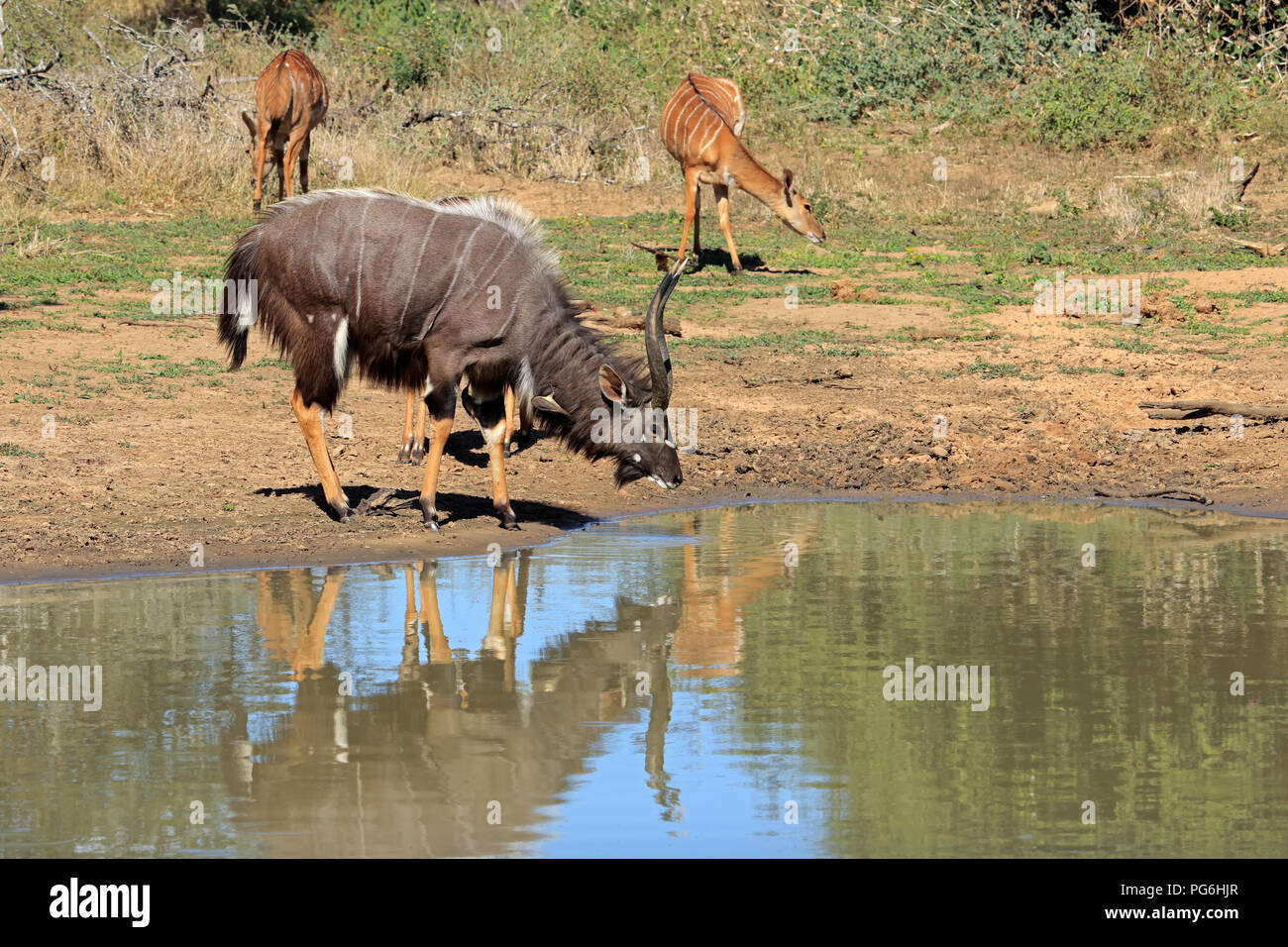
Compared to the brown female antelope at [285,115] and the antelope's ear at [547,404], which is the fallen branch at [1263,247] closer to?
the brown female antelope at [285,115]

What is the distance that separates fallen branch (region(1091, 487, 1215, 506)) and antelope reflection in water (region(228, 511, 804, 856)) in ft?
8.95

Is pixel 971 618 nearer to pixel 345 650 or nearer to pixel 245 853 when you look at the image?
pixel 345 650

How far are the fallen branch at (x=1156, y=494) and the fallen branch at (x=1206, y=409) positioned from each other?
3.55 feet

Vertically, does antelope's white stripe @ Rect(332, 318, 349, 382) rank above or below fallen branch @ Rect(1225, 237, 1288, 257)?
below

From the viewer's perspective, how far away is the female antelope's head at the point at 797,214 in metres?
16.0

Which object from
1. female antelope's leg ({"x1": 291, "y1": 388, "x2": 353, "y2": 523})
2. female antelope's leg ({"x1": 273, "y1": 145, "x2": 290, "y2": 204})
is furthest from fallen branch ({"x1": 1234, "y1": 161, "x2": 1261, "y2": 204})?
female antelope's leg ({"x1": 291, "y1": 388, "x2": 353, "y2": 523})

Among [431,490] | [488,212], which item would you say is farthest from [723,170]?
[431,490]

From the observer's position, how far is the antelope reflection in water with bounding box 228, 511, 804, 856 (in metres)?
4.81

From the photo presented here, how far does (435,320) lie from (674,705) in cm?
305

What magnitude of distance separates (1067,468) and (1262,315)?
390 centimetres

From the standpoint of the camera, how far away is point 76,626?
695cm

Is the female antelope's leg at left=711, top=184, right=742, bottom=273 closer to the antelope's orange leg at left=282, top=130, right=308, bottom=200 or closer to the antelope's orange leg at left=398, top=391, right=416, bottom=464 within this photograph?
the antelope's orange leg at left=282, top=130, right=308, bottom=200

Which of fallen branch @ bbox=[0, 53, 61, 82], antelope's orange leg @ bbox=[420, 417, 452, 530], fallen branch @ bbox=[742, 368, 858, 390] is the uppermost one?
fallen branch @ bbox=[0, 53, 61, 82]
